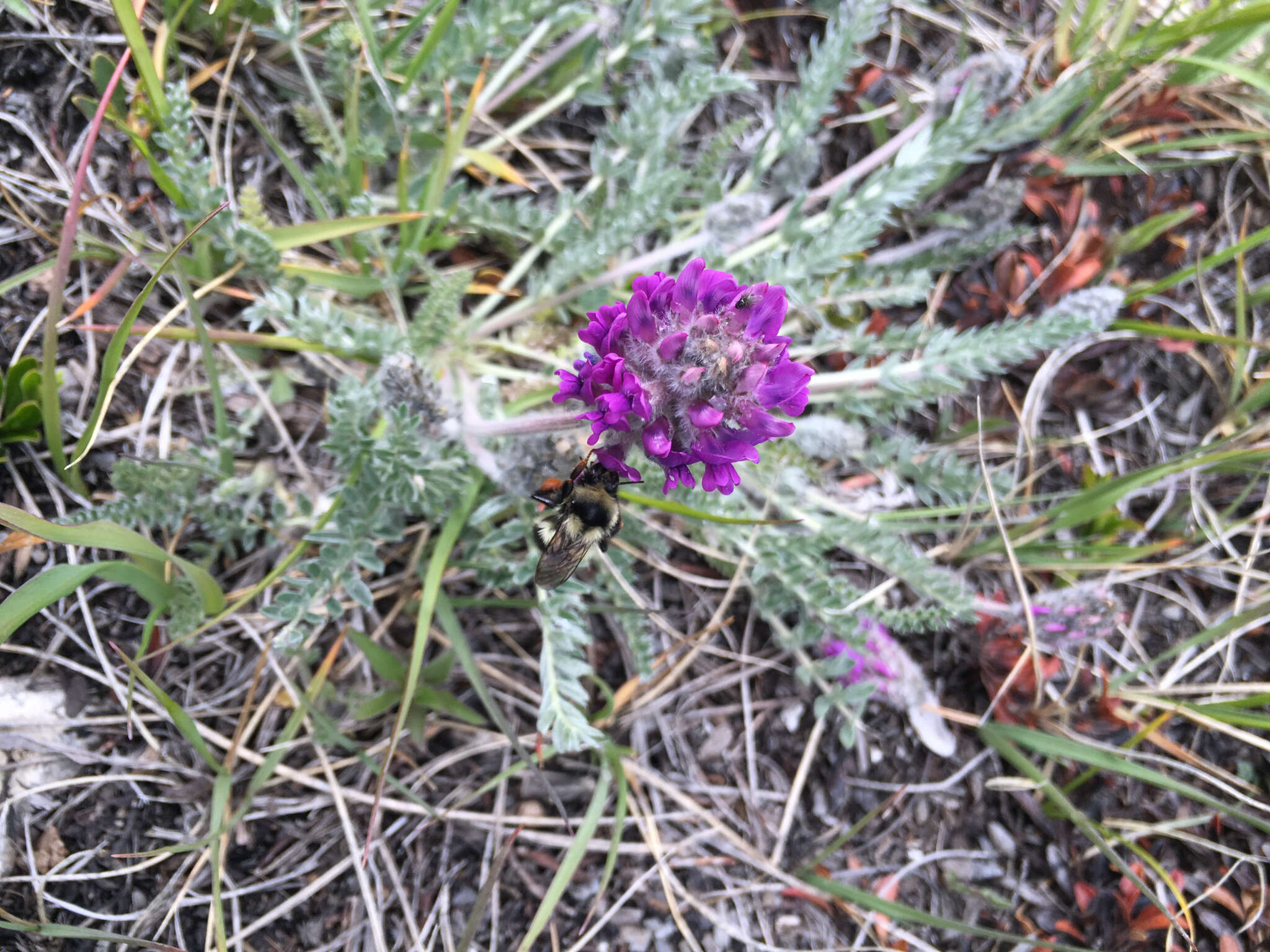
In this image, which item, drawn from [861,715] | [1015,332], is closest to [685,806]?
[861,715]

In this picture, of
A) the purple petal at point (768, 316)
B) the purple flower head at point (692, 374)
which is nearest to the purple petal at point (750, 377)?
the purple flower head at point (692, 374)

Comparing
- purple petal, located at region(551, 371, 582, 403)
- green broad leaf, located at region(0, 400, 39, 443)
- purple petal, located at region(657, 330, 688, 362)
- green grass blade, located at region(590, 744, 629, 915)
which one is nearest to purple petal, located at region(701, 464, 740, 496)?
purple petal, located at region(657, 330, 688, 362)

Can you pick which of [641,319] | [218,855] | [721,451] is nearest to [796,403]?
[721,451]

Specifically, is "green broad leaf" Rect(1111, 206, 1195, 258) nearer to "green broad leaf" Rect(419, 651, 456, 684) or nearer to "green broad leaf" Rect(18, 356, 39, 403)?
"green broad leaf" Rect(419, 651, 456, 684)

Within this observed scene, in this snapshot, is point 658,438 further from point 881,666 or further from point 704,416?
point 881,666

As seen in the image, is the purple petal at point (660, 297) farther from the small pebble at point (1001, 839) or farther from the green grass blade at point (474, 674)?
the small pebble at point (1001, 839)

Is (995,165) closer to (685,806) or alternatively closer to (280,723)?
(685,806)

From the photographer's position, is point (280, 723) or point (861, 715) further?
point (861, 715)
